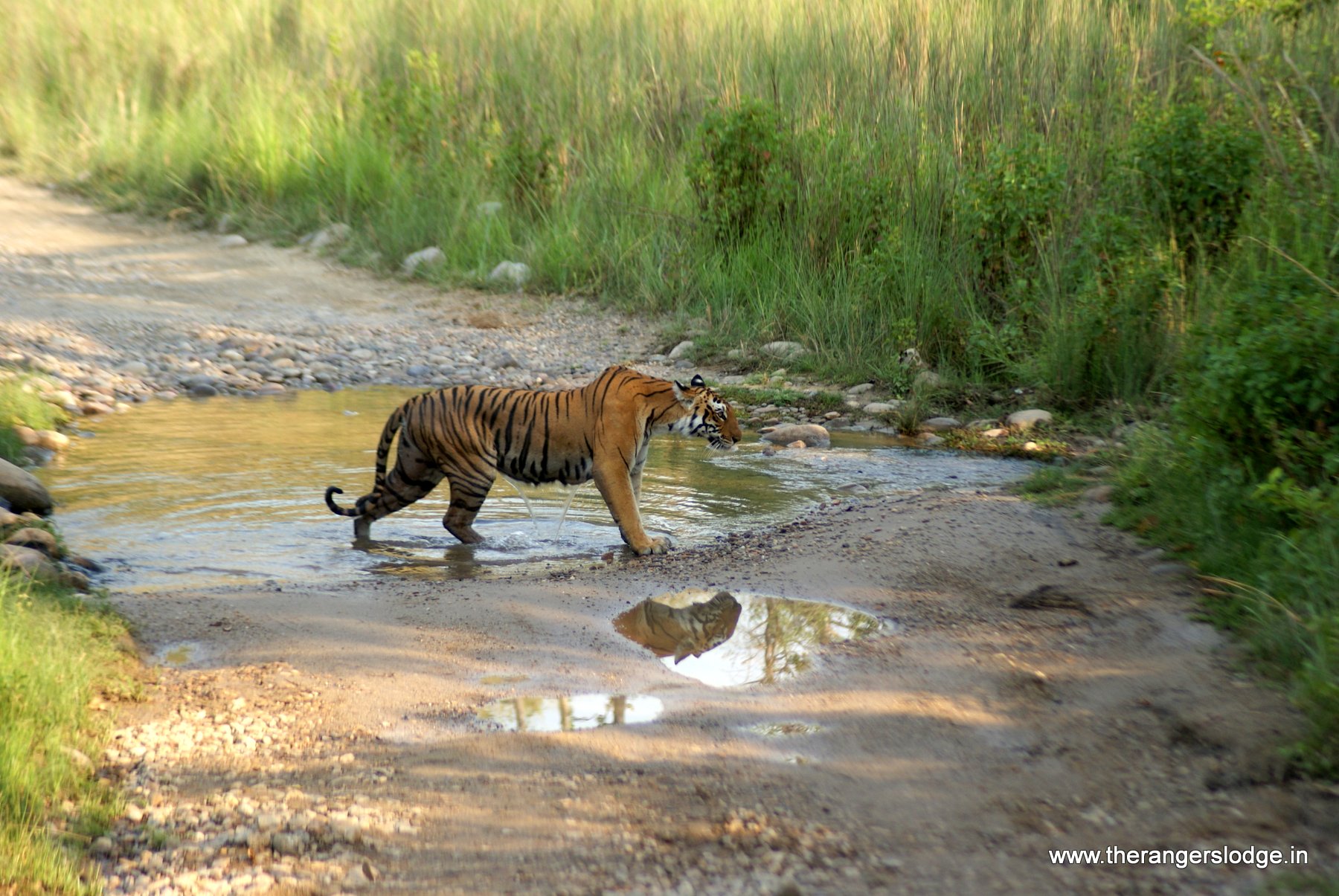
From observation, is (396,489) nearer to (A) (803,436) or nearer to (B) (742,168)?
(A) (803,436)

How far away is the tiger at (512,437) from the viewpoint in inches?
233

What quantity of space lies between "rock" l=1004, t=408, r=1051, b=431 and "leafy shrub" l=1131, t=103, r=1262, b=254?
4.57ft

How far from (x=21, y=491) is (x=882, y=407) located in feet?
17.3

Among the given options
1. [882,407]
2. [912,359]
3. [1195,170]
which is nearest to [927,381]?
[912,359]

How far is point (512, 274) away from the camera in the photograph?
38.9 ft

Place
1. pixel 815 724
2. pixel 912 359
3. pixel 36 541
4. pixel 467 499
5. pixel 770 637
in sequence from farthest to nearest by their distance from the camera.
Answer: pixel 912 359
pixel 467 499
pixel 36 541
pixel 770 637
pixel 815 724

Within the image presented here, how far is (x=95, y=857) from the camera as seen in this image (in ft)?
9.12

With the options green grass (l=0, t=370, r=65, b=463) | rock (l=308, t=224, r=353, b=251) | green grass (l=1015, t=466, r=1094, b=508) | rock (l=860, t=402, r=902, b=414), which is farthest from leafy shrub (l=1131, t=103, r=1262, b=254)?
rock (l=308, t=224, r=353, b=251)

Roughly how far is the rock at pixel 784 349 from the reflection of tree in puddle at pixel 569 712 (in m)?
6.11

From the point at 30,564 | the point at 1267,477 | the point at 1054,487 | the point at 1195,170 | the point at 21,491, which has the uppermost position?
the point at 1195,170

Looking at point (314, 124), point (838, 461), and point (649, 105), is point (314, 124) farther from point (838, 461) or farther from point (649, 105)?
point (838, 461)

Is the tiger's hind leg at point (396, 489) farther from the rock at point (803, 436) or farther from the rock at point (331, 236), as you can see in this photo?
the rock at point (331, 236)

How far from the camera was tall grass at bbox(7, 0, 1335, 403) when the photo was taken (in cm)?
896

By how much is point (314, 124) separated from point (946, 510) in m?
10.8
